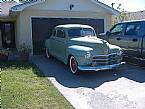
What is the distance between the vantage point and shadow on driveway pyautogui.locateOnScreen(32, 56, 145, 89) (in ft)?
26.3

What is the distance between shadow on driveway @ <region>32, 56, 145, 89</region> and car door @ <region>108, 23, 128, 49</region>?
40.8 inches

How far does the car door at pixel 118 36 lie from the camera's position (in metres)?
10.7

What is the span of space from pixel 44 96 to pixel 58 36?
17.0ft

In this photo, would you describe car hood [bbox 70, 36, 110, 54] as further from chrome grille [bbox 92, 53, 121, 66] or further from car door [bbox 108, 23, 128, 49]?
car door [bbox 108, 23, 128, 49]

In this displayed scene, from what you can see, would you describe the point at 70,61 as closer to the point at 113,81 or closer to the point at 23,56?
the point at 113,81

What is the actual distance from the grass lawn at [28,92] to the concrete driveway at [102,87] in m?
0.31

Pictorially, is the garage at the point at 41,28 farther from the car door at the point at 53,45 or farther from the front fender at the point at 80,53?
the front fender at the point at 80,53

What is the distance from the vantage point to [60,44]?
35.0ft

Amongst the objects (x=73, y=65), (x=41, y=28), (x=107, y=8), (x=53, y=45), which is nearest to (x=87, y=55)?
(x=73, y=65)

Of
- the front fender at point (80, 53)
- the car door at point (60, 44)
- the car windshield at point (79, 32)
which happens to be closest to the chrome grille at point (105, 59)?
the front fender at point (80, 53)

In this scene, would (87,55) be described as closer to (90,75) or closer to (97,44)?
(97,44)

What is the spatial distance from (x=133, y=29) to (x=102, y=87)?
3909mm

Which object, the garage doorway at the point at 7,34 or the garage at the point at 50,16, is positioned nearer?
the garage at the point at 50,16

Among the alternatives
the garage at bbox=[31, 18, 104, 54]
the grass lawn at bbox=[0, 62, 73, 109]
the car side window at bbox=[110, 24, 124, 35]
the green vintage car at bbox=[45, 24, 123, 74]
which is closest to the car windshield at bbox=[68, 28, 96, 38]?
the green vintage car at bbox=[45, 24, 123, 74]
